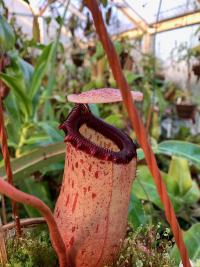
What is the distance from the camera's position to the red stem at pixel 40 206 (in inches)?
13.4

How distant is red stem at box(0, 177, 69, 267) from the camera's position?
0.34 meters

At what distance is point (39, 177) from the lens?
1.12 m

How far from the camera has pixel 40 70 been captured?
3.84 ft

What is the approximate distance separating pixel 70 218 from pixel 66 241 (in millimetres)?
33

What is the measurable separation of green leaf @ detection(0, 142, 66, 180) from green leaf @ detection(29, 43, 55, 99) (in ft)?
1.08

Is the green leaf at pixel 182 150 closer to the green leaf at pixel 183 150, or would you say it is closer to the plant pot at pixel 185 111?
the green leaf at pixel 183 150

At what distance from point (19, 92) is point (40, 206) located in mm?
680

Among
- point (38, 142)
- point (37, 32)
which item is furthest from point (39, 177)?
point (37, 32)

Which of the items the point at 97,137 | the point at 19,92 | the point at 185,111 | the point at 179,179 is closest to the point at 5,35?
the point at 19,92

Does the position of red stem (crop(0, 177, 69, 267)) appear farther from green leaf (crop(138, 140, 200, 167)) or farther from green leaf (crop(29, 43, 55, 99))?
green leaf (crop(29, 43, 55, 99))

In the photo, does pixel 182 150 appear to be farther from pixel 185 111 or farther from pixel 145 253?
pixel 185 111

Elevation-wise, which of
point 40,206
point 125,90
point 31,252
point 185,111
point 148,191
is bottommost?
point 185,111

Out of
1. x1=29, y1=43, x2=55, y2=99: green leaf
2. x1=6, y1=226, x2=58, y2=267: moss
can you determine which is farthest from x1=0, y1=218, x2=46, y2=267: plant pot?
x1=29, y1=43, x2=55, y2=99: green leaf

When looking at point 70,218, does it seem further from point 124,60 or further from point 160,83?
point 160,83
